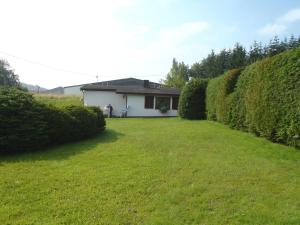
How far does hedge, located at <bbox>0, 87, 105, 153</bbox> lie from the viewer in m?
7.96

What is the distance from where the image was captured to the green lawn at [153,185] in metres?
4.16

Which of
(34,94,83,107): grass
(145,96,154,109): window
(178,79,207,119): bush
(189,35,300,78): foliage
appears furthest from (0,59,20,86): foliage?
(178,79,207,119): bush

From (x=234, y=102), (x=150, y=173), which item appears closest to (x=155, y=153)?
(x=150, y=173)

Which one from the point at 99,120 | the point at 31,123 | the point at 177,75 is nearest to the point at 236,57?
the point at 177,75

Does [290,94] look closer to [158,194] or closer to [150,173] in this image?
[150,173]

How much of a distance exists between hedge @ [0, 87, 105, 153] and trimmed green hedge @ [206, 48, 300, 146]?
5.99 metres

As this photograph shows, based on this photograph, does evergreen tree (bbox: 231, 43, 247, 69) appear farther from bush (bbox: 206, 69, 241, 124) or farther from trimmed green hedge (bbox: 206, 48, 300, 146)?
trimmed green hedge (bbox: 206, 48, 300, 146)

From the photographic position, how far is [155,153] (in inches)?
313

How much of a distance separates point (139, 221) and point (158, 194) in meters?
0.98

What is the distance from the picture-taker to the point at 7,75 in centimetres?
6178

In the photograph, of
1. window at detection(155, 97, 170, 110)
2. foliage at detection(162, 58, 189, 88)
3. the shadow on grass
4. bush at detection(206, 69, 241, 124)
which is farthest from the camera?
foliage at detection(162, 58, 189, 88)

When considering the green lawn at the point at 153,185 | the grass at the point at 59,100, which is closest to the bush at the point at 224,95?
the green lawn at the point at 153,185

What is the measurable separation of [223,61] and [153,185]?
39.6 metres

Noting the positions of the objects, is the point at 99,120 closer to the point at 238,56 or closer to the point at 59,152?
the point at 59,152
